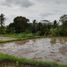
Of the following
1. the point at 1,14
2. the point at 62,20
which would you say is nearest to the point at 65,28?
the point at 62,20

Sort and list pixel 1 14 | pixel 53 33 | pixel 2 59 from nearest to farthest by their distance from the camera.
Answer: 1. pixel 2 59
2. pixel 53 33
3. pixel 1 14

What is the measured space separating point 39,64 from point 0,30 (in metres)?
49.7

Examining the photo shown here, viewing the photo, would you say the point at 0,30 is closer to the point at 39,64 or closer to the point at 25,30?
the point at 25,30

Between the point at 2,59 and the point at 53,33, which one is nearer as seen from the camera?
the point at 2,59

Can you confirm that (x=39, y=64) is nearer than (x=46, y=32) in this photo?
Yes

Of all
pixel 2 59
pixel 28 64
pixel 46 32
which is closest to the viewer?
pixel 28 64

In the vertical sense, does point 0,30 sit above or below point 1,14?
below

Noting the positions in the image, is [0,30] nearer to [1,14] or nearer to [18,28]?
[18,28]

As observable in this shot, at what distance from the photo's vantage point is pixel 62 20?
59.2 meters

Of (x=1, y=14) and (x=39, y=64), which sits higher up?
(x=1, y=14)

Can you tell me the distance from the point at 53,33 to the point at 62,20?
14523 millimetres

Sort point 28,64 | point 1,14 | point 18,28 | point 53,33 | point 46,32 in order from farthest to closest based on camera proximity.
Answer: point 1,14 → point 18,28 → point 46,32 → point 53,33 → point 28,64

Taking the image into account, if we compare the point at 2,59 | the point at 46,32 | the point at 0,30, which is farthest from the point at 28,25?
the point at 2,59

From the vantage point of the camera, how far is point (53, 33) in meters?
45.7
